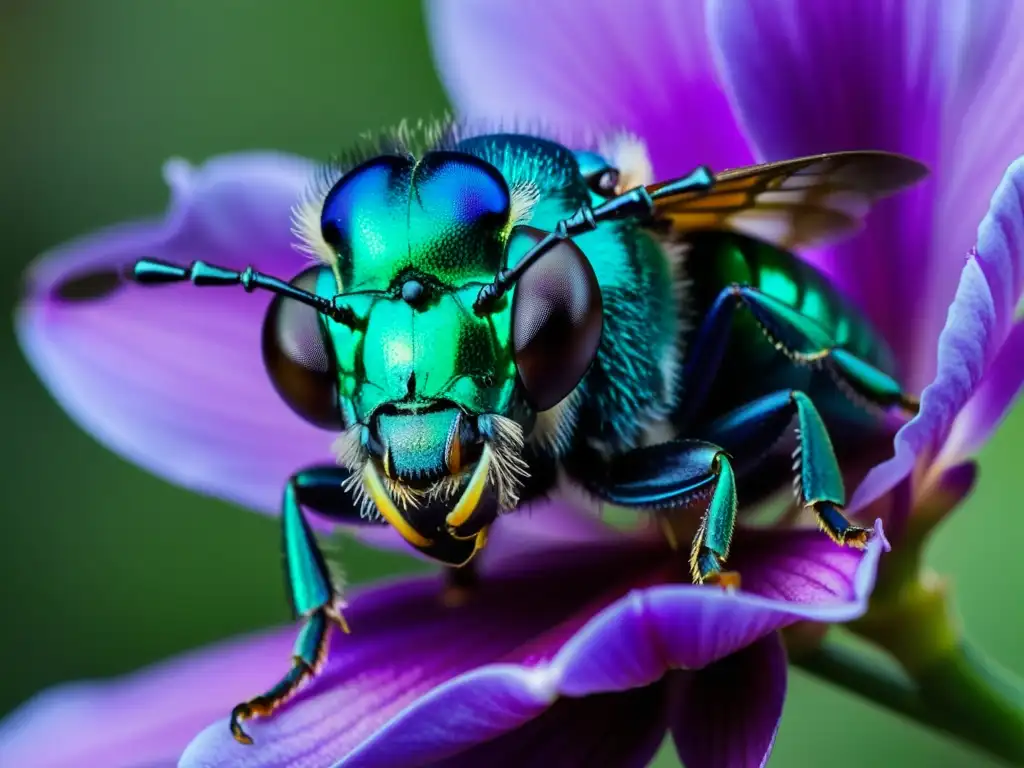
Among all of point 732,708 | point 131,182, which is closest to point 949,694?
point 732,708

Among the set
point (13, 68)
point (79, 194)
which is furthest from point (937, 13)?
point (13, 68)

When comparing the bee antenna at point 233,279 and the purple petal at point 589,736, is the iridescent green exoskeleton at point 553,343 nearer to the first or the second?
the bee antenna at point 233,279

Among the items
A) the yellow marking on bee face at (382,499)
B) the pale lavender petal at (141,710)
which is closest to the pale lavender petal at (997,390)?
the yellow marking on bee face at (382,499)

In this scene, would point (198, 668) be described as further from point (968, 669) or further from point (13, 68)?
point (13, 68)

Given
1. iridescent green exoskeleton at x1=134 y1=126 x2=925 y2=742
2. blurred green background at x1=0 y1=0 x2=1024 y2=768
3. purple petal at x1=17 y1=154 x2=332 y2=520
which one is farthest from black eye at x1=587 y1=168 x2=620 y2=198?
blurred green background at x1=0 y1=0 x2=1024 y2=768

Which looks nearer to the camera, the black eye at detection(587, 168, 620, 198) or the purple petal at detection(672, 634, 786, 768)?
the purple petal at detection(672, 634, 786, 768)

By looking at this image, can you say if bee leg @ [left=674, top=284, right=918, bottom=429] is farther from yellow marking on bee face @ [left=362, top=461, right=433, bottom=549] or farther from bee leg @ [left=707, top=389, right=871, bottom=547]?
yellow marking on bee face @ [left=362, top=461, right=433, bottom=549]
